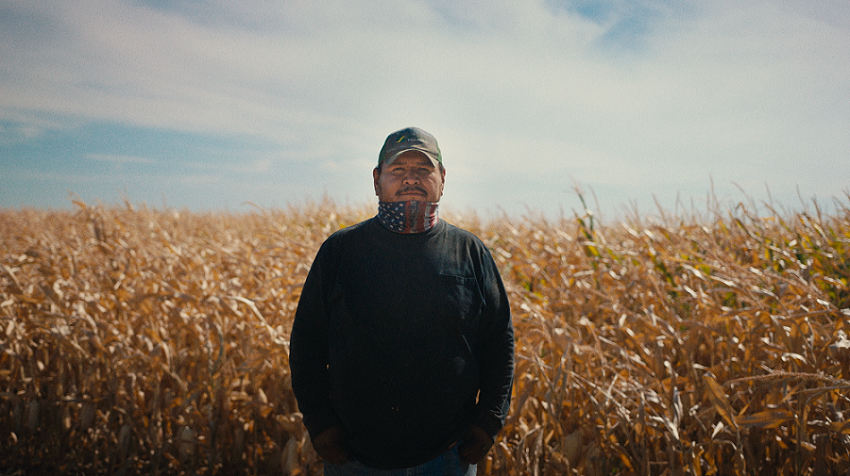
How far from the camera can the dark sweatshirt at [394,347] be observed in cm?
169

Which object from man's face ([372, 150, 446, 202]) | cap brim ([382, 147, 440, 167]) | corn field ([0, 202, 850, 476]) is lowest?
corn field ([0, 202, 850, 476])

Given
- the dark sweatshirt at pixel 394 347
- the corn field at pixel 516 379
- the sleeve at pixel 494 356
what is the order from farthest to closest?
Answer: the corn field at pixel 516 379
the sleeve at pixel 494 356
the dark sweatshirt at pixel 394 347

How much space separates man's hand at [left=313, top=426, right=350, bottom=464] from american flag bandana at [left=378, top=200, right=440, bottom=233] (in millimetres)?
766

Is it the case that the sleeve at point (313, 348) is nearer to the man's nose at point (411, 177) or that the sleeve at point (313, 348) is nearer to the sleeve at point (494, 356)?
the man's nose at point (411, 177)

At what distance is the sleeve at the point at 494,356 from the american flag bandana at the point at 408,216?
301mm

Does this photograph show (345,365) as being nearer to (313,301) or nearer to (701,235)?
(313,301)

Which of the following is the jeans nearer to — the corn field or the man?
the man

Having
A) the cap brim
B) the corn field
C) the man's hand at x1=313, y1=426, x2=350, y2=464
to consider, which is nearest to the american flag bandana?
the cap brim

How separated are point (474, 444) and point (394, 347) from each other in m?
0.49

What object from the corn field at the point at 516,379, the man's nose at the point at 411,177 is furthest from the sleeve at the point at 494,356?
the corn field at the point at 516,379

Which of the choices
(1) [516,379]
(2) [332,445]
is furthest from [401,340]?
(1) [516,379]

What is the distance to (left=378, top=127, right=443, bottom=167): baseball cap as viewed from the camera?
1771 millimetres

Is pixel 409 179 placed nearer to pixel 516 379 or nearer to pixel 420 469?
pixel 420 469

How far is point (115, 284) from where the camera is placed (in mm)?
3689
